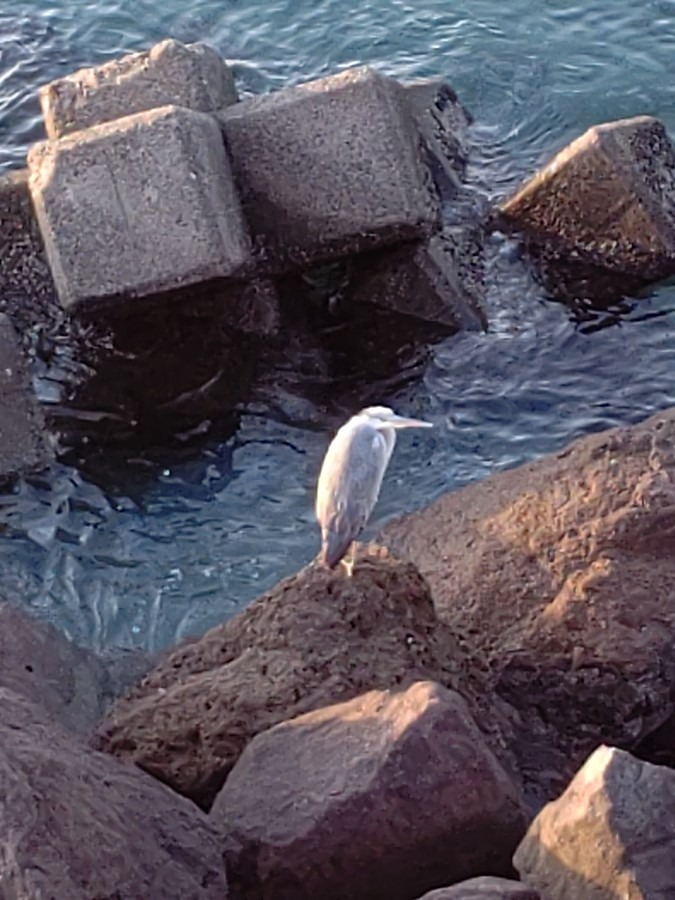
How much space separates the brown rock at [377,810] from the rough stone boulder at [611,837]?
1.27ft

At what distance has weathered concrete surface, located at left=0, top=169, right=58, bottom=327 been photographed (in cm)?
767

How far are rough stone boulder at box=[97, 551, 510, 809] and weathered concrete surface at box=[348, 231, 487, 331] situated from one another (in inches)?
128

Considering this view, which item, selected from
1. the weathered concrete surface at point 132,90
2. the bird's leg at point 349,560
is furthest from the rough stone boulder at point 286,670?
the weathered concrete surface at point 132,90

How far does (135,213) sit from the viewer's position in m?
7.00

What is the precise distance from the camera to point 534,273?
8.44 meters

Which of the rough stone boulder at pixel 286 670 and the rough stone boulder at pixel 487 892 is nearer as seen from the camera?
the rough stone boulder at pixel 487 892

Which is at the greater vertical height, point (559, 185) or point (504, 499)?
point (559, 185)

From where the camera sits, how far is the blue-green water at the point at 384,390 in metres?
6.70

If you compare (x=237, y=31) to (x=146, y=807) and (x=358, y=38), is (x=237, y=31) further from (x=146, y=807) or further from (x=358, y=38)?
(x=146, y=807)

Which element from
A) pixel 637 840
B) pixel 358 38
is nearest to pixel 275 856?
pixel 637 840

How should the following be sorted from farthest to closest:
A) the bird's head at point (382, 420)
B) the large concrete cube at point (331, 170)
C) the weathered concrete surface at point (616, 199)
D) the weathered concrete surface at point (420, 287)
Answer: the weathered concrete surface at point (616, 199) → the weathered concrete surface at point (420, 287) → the large concrete cube at point (331, 170) → the bird's head at point (382, 420)

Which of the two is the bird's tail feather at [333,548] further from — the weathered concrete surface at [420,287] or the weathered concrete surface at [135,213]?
the weathered concrete surface at [420,287]

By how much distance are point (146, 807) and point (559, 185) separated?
537 cm

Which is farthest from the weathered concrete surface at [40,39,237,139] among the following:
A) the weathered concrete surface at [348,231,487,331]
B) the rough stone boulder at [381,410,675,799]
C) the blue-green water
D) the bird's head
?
the rough stone boulder at [381,410,675,799]
